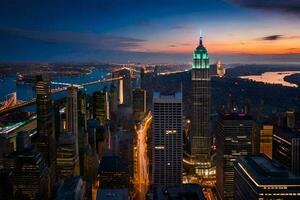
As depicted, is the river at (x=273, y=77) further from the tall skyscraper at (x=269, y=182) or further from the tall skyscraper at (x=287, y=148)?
the tall skyscraper at (x=269, y=182)

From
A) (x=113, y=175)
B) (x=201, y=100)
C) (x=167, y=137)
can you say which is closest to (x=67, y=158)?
(x=113, y=175)

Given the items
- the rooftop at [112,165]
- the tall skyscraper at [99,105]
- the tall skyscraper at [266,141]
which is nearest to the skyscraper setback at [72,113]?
the rooftop at [112,165]

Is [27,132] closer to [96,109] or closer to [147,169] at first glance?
[147,169]

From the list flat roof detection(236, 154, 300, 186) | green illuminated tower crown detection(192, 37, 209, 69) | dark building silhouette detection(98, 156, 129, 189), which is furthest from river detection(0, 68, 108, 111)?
flat roof detection(236, 154, 300, 186)

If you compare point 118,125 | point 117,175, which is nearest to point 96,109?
point 118,125

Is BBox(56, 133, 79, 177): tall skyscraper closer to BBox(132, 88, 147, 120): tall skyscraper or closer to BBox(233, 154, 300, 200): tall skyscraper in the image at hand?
BBox(132, 88, 147, 120): tall skyscraper

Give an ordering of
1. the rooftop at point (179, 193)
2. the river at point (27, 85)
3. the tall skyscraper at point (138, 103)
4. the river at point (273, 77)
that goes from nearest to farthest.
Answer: the rooftop at point (179, 193), the river at point (27, 85), the river at point (273, 77), the tall skyscraper at point (138, 103)

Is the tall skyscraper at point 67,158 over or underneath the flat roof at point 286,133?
underneath
